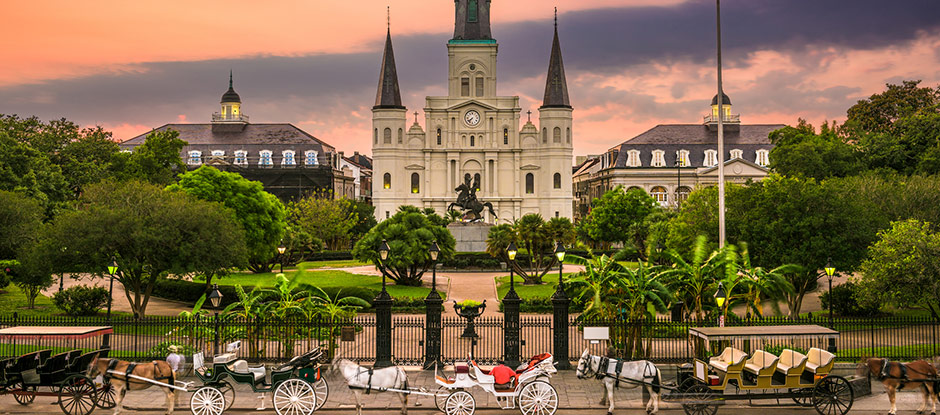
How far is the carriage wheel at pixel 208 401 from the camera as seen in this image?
44.3ft

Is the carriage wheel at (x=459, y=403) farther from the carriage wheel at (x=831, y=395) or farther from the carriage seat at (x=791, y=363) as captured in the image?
the carriage wheel at (x=831, y=395)

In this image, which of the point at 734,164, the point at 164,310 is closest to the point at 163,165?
the point at 164,310

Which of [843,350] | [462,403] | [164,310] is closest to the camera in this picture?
[462,403]

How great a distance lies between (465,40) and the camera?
88.9 meters

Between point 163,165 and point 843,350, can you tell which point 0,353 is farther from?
point 163,165

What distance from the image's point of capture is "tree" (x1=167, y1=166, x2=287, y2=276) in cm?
4212

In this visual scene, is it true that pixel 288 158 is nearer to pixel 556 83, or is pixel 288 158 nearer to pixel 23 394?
pixel 556 83

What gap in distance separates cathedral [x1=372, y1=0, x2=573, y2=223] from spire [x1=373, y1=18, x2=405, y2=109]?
12 cm

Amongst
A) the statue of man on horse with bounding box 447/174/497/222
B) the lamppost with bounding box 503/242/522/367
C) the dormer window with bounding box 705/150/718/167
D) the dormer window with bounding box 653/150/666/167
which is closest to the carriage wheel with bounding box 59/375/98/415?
the lamppost with bounding box 503/242/522/367

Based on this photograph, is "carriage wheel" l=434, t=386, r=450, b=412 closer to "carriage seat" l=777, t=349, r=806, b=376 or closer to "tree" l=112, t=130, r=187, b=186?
"carriage seat" l=777, t=349, r=806, b=376

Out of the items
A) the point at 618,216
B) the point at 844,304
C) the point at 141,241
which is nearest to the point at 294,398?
the point at 141,241

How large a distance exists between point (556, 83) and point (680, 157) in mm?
19861

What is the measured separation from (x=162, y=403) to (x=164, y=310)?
56.8ft

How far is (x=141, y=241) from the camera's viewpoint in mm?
25969
